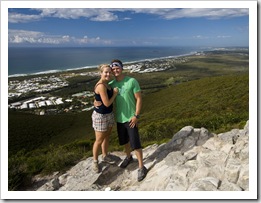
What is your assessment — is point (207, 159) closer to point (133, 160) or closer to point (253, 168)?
point (253, 168)

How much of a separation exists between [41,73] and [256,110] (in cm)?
7324

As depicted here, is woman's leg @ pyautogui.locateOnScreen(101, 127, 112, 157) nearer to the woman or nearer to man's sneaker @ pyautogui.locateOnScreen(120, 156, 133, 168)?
the woman

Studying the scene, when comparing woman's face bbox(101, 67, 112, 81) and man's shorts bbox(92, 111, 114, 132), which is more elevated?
woman's face bbox(101, 67, 112, 81)

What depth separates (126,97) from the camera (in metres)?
4.43

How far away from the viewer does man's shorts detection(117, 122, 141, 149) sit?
4586mm

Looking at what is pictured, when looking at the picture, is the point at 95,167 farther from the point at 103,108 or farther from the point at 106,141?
the point at 103,108

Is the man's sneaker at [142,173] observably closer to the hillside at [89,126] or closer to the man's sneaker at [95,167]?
the man's sneaker at [95,167]

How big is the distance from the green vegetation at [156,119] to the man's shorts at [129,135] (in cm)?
204

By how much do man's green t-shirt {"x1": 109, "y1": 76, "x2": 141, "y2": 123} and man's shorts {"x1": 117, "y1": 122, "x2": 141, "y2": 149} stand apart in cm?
13

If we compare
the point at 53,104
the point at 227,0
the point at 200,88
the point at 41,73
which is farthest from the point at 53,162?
the point at 41,73

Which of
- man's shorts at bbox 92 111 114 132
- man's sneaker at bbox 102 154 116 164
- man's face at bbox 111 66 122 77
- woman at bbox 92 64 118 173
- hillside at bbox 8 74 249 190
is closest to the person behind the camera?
woman at bbox 92 64 118 173

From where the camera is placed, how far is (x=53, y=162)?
605cm

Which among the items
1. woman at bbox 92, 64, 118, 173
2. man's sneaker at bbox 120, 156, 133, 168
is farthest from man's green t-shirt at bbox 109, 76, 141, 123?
man's sneaker at bbox 120, 156, 133, 168

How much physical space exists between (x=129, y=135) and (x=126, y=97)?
693 millimetres
